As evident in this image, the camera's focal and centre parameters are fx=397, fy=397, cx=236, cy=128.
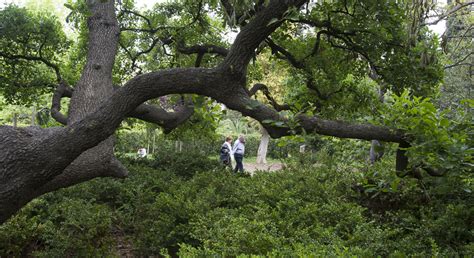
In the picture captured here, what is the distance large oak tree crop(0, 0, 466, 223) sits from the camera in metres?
3.30

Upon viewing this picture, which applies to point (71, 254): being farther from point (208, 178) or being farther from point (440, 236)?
point (440, 236)

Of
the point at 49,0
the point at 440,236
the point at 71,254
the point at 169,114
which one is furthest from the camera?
the point at 49,0

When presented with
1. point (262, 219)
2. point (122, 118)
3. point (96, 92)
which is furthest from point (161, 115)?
point (122, 118)

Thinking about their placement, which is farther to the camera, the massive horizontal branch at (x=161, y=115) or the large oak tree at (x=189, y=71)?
the massive horizontal branch at (x=161, y=115)

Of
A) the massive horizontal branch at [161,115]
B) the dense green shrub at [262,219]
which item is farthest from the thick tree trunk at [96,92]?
the dense green shrub at [262,219]

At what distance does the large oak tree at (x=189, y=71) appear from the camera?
3297mm

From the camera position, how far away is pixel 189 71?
11.4ft

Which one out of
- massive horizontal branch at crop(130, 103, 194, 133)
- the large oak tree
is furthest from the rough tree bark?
massive horizontal branch at crop(130, 103, 194, 133)

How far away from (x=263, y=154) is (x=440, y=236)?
19.3 meters

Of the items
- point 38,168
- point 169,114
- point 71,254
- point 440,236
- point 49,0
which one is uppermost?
point 49,0

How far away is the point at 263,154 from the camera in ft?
76.2

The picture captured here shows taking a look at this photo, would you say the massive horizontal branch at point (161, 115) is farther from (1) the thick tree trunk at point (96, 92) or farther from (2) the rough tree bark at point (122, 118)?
(2) the rough tree bark at point (122, 118)

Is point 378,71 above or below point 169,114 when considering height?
above

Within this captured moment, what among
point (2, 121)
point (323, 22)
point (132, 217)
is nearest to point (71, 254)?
point (132, 217)
